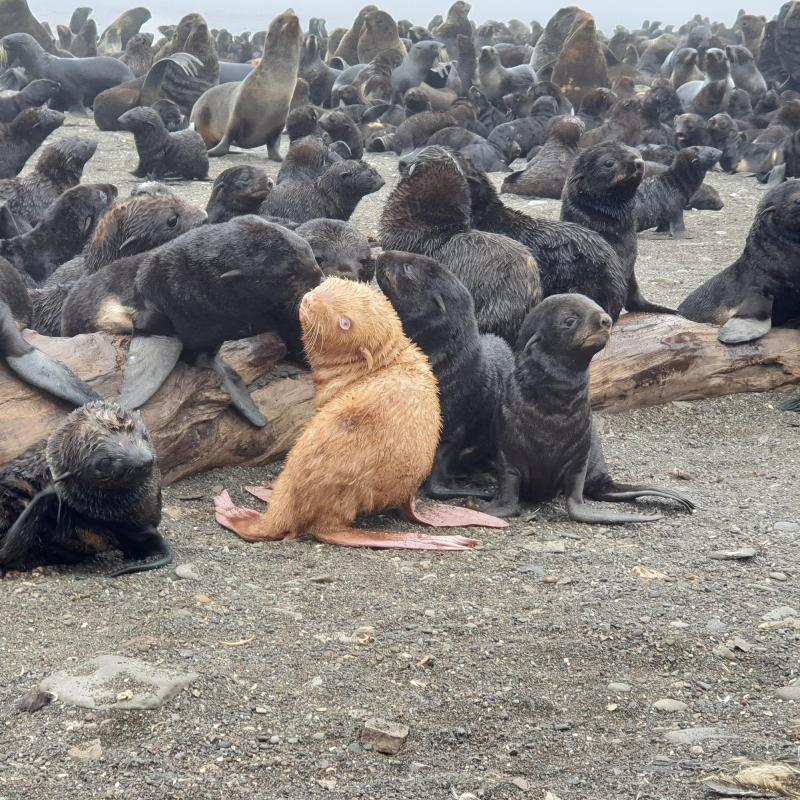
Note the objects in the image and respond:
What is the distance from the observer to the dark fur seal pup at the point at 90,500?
3.85 metres

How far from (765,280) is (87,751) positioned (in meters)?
5.00

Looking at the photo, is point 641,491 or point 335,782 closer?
point 335,782

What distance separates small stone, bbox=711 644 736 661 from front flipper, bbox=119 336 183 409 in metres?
2.45

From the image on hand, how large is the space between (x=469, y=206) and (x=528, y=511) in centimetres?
217

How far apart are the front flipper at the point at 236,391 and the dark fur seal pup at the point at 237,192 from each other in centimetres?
295

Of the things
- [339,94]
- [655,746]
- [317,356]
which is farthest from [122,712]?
[339,94]

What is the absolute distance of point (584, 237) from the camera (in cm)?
636

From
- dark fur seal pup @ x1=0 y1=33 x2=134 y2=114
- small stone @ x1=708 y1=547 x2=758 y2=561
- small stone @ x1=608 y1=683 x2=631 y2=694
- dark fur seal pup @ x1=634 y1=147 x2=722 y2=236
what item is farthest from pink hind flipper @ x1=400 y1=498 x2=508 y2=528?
dark fur seal pup @ x1=0 y1=33 x2=134 y2=114

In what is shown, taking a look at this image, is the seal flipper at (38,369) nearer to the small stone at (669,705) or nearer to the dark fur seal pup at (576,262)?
the small stone at (669,705)

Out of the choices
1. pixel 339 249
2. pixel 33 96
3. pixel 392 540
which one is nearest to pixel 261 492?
pixel 392 540

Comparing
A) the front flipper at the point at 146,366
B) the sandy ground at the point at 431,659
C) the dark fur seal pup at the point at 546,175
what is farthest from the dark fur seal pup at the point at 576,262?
the dark fur seal pup at the point at 546,175

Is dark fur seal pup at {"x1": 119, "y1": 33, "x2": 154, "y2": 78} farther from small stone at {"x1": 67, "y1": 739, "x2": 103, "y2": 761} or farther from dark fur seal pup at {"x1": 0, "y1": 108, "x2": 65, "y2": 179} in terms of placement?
small stone at {"x1": 67, "y1": 739, "x2": 103, "y2": 761}

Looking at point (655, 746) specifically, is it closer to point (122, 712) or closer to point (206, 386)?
point (122, 712)

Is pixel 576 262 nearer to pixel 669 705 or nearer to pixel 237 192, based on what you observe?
pixel 237 192
